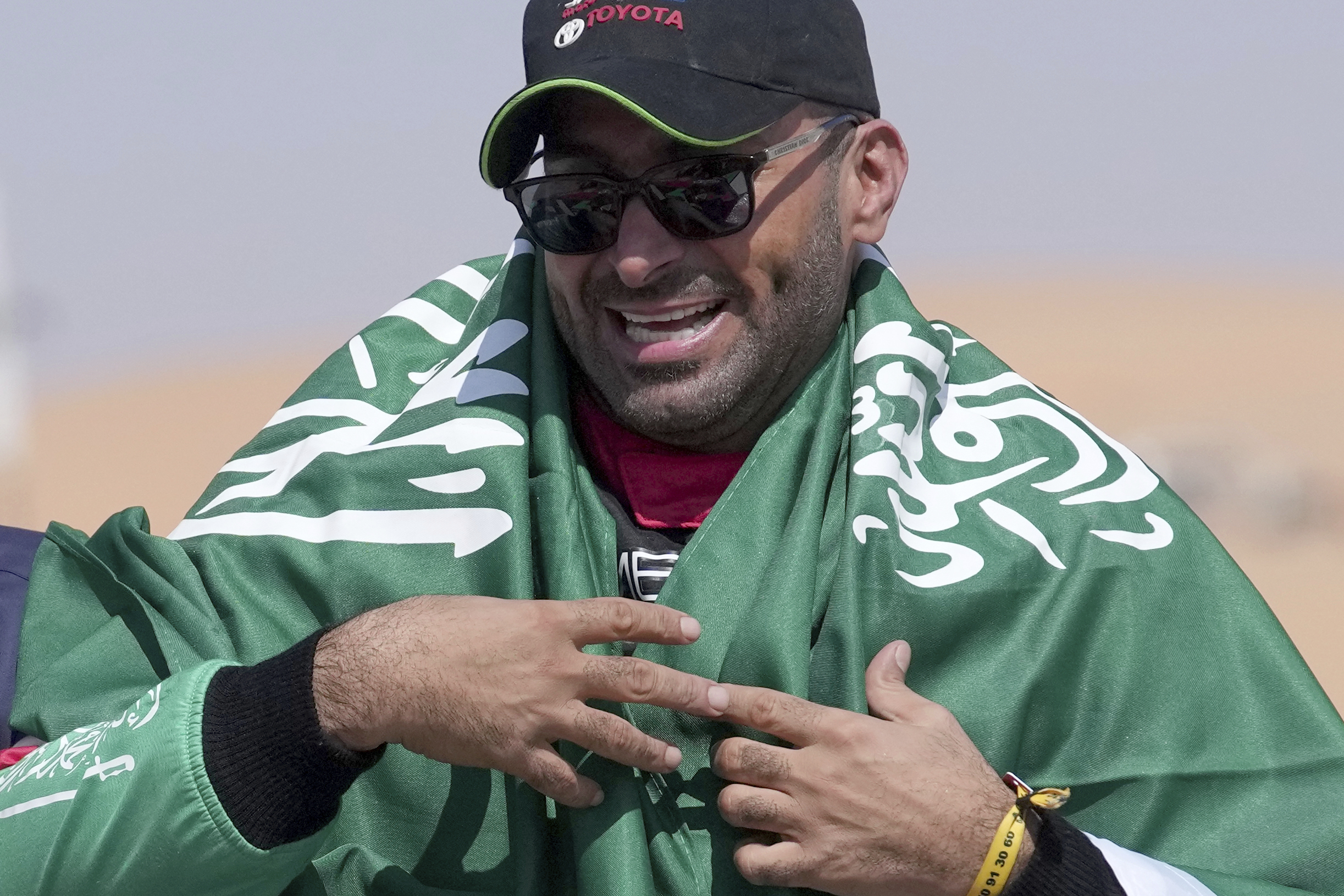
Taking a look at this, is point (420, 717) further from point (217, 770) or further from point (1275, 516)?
point (1275, 516)

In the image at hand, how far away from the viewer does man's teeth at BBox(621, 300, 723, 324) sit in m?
3.08

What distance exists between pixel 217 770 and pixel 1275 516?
10.6 m

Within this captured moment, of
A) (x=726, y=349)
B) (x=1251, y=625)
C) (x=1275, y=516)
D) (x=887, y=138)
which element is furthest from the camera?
(x=1275, y=516)

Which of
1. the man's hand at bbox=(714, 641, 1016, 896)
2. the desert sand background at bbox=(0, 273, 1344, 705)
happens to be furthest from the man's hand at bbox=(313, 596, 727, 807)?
the desert sand background at bbox=(0, 273, 1344, 705)

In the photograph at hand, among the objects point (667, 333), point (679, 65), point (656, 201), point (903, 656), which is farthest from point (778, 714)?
point (679, 65)

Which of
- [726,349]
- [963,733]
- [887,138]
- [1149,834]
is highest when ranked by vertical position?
[887,138]

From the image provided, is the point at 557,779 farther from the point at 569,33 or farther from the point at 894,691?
the point at 569,33

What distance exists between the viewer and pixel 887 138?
339 centimetres

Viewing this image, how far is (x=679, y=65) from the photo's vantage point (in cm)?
300

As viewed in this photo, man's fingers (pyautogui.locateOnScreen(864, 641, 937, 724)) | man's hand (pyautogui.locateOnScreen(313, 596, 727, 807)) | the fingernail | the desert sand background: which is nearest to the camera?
man's hand (pyautogui.locateOnScreen(313, 596, 727, 807))

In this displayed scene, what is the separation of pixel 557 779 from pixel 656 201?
3.62 feet

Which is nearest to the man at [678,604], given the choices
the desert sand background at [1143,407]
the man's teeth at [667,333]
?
the man's teeth at [667,333]

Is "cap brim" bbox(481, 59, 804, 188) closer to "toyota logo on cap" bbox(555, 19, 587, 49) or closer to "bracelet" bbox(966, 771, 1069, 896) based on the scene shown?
"toyota logo on cap" bbox(555, 19, 587, 49)

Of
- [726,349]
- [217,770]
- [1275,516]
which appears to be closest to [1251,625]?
[726,349]
